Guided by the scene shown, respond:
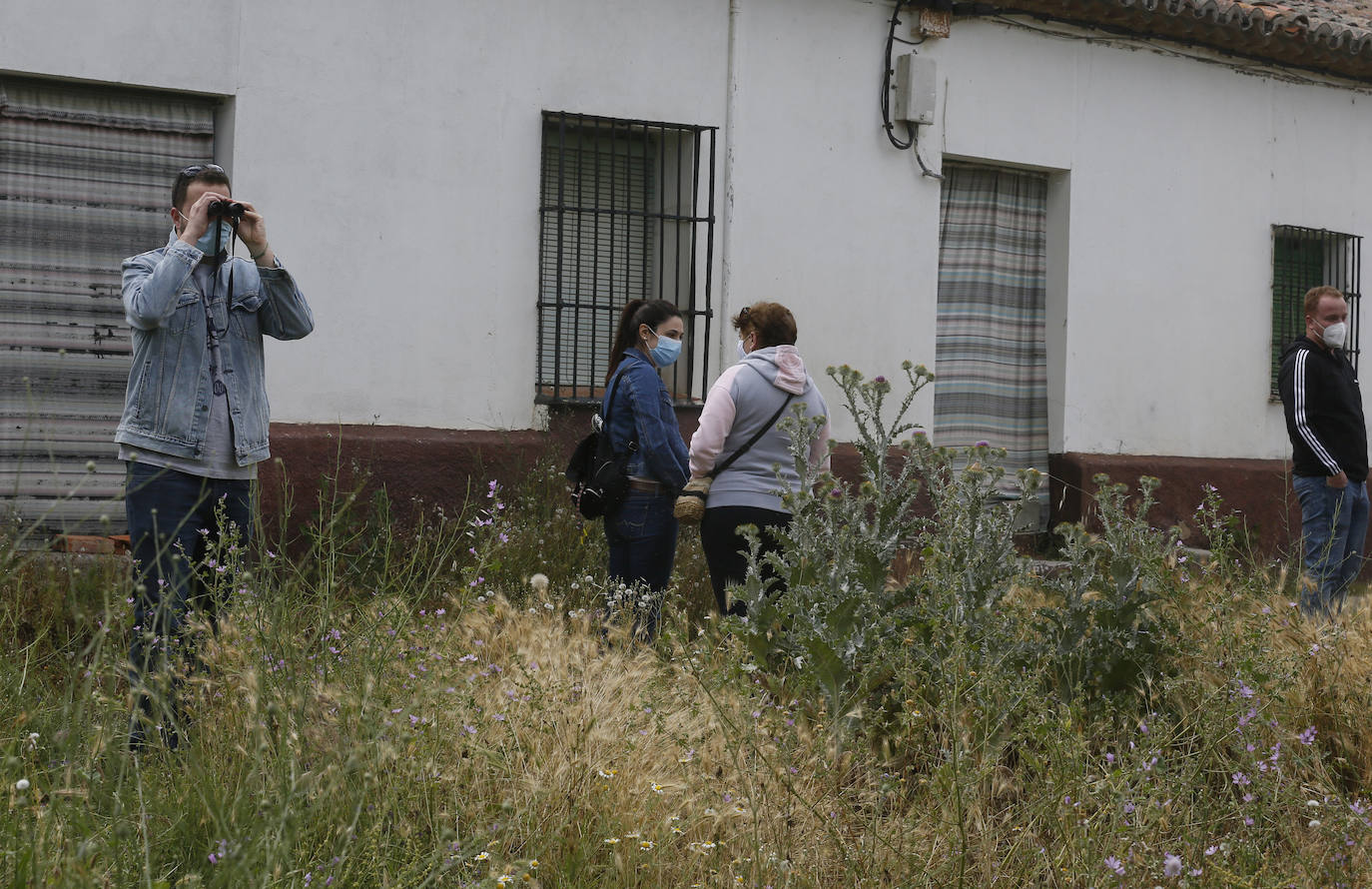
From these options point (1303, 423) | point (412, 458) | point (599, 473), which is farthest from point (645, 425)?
point (1303, 423)

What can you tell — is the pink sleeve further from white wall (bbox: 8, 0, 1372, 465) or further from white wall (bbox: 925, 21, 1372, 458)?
white wall (bbox: 925, 21, 1372, 458)

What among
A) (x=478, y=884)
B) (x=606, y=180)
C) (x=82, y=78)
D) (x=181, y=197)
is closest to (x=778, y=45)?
(x=606, y=180)

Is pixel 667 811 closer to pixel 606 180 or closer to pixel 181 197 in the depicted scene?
pixel 181 197

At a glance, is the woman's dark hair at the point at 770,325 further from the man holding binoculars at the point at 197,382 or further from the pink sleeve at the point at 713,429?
the man holding binoculars at the point at 197,382

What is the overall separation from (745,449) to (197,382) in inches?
82.4

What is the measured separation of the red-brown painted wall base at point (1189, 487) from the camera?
9.82m

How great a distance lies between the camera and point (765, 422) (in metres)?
5.53

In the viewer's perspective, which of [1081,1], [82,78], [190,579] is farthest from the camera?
[1081,1]

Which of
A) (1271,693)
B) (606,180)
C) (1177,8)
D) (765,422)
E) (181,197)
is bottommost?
(1271,693)

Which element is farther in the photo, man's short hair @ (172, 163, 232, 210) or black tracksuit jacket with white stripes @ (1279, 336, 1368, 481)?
black tracksuit jacket with white stripes @ (1279, 336, 1368, 481)

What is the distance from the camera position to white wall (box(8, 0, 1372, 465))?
7496 mm

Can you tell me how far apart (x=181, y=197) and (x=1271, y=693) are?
353 cm

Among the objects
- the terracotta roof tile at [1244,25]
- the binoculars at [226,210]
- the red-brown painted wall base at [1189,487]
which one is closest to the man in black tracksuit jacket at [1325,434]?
the red-brown painted wall base at [1189,487]

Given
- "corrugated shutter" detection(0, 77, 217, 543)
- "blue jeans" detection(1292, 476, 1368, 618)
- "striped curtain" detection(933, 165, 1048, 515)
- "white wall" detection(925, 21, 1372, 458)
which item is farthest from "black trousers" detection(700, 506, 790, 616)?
"white wall" detection(925, 21, 1372, 458)
